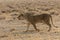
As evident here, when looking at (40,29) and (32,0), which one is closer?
(40,29)

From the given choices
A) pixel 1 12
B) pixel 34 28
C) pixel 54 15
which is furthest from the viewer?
pixel 1 12

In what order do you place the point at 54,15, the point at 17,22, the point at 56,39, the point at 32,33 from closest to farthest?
the point at 56,39
the point at 32,33
the point at 17,22
the point at 54,15

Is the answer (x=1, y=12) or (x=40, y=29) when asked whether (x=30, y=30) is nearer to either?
(x=40, y=29)

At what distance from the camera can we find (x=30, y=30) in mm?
15008

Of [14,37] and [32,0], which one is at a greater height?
[14,37]

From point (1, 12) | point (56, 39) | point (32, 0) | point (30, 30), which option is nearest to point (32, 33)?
point (30, 30)

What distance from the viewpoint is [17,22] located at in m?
18.2

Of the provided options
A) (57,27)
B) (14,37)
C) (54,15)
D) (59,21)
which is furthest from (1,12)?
(14,37)

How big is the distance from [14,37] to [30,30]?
192 cm

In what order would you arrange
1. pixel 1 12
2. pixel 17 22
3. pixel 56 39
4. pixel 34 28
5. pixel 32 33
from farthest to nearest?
pixel 1 12 < pixel 17 22 < pixel 34 28 < pixel 32 33 < pixel 56 39

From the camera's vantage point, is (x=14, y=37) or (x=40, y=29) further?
(x=40, y=29)

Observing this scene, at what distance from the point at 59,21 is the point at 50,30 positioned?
12.1 feet

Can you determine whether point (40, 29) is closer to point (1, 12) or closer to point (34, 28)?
point (34, 28)

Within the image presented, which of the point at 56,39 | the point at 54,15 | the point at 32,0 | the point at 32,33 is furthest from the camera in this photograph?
the point at 32,0
